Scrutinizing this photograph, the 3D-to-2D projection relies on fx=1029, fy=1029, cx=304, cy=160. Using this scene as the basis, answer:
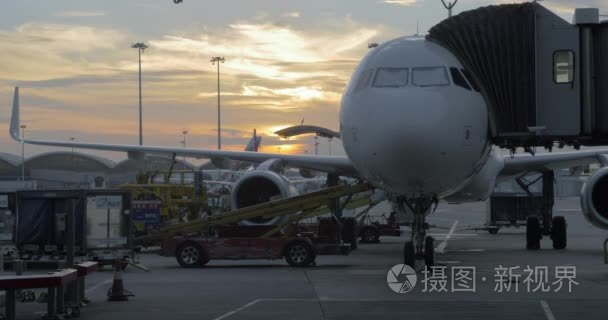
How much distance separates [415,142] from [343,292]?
2844 mm

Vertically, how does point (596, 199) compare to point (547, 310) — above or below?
above

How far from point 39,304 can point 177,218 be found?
19.4m

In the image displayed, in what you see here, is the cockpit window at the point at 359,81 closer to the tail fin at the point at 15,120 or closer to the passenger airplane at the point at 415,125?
the passenger airplane at the point at 415,125

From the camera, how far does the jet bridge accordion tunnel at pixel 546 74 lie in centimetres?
1717

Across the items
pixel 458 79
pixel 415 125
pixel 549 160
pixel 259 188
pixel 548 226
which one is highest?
pixel 458 79

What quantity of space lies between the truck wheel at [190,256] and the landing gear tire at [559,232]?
10493mm

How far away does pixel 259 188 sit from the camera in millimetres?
27609

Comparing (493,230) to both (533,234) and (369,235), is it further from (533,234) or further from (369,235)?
(533,234)

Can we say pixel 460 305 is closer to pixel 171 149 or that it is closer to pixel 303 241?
pixel 303 241

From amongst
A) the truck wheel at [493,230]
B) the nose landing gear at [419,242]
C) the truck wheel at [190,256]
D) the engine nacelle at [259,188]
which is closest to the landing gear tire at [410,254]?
the nose landing gear at [419,242]

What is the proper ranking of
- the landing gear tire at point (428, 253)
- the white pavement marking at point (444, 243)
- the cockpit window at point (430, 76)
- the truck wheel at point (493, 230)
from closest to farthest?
the cockpit window at point (430, 76) → the landing gear tire at point (428, 253) → the white pavement marking at point (444, 243) → the truck wheel at point (493, 230)

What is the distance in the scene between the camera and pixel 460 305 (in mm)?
15234

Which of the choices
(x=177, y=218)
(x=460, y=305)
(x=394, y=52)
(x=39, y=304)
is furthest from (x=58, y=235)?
(x=177, y=218)

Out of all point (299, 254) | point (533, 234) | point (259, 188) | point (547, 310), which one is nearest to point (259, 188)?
point (259, 188)
